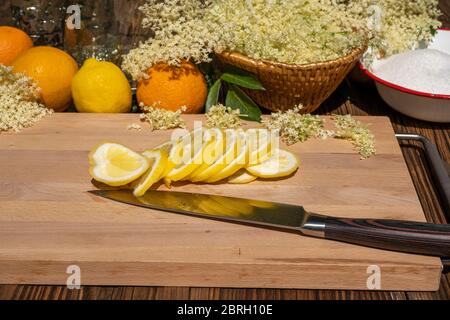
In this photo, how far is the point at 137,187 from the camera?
1133 mm

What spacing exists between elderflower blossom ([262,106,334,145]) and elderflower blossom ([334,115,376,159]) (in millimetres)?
30

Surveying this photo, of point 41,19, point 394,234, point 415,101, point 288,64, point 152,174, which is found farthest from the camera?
point 41,19

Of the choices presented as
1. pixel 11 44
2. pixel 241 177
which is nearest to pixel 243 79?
pixel 241 177

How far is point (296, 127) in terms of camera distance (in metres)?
1.32

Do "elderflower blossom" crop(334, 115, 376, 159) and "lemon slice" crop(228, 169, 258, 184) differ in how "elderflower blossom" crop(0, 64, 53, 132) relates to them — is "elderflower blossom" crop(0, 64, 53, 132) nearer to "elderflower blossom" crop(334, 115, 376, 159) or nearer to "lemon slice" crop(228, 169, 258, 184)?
"lemon slice" crop(228, 169, 258, 184)

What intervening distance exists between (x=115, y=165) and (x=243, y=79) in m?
0.38

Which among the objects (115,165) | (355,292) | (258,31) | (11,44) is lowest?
(355,292)

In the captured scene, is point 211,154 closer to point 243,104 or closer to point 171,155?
point 171,155

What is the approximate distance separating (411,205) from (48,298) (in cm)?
71

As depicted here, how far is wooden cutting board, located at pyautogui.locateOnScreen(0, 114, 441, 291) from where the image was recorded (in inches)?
39.9

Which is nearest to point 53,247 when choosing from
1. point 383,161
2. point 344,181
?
point 344,181

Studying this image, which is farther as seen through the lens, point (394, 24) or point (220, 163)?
point (394, 24)

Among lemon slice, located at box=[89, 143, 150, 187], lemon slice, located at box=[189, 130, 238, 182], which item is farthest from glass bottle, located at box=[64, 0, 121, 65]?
Answer: lemon slice, located at box=[189, 130, 238, 182]

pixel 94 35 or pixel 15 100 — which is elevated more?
pixel 94 35
